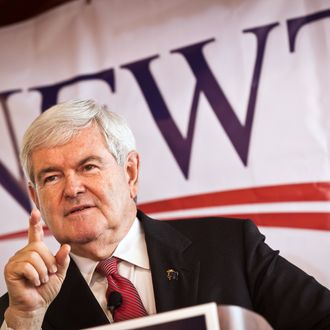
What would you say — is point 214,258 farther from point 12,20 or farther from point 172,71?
point 12,20

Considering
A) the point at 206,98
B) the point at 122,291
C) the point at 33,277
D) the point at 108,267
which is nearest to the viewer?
the point at 33,277

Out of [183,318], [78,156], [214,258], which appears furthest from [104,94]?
[183,318]

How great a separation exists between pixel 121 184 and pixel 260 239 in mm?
455

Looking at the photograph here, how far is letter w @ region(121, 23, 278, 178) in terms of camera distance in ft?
8.14

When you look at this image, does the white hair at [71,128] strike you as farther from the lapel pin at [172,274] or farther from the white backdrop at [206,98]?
the white backdrop at [206,98]

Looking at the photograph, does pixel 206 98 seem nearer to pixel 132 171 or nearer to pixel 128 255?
pixel 132 171

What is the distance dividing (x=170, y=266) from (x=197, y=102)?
2.64ft

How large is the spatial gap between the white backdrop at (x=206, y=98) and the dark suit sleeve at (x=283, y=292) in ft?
1.32

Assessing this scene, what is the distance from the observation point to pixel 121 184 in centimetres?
205

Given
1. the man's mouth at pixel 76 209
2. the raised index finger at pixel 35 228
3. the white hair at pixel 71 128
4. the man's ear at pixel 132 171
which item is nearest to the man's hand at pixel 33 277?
the raised index finger at pixel 35 228

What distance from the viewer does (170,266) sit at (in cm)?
196

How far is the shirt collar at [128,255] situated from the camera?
201cm

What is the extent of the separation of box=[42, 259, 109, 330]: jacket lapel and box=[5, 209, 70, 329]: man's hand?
20cm

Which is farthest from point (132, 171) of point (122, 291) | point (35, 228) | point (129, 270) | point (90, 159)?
point (35, 228)
